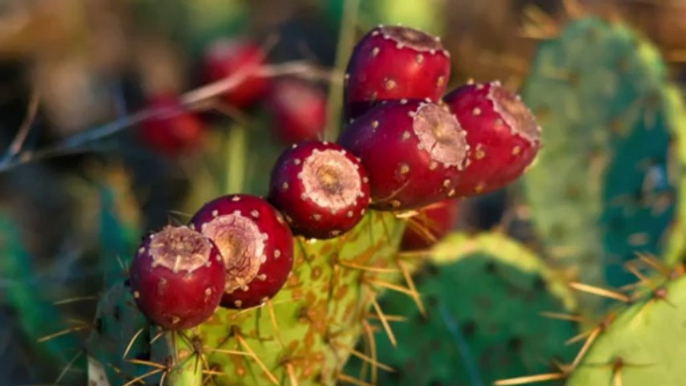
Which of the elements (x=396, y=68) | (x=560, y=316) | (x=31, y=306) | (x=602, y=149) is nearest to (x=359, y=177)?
(x=396, y=68)

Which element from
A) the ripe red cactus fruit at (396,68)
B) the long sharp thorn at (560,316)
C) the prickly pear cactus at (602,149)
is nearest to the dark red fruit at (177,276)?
the ripe red cactus fruit at (396,68)

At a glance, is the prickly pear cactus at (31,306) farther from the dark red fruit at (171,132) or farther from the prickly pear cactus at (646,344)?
the dark red fruit at (171,132)

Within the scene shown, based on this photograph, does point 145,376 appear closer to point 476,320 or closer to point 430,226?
point 430,226

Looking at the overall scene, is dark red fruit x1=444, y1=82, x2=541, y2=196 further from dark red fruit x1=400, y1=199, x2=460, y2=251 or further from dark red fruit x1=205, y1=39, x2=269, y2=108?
dark red fruit x1=205, y1=39, x2=269, y2=108

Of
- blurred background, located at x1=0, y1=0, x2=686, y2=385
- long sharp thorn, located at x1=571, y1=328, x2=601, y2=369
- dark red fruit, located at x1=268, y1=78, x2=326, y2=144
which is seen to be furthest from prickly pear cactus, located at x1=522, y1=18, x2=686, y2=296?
dark red fruit, located at x1=268, y1=78, x2=326, y2=144

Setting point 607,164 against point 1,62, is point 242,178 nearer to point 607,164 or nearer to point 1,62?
point 607,164
